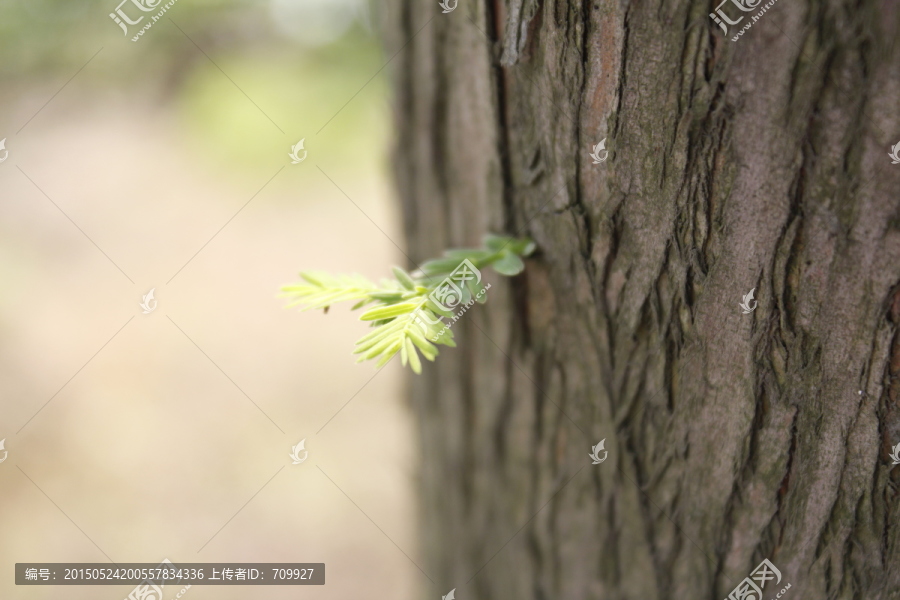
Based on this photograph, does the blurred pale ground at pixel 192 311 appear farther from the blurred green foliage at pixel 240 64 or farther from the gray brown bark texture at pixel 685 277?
the gray brown bark texture at pixel 685 277

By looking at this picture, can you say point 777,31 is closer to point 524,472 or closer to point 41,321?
point 524,472

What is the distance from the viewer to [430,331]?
31.5 inches

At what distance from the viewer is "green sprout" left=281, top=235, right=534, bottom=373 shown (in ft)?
2.55

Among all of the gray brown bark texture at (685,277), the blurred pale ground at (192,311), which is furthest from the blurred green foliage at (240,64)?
the gray brown bark texture at (685,277)

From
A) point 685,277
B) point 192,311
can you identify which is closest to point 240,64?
point 192,311

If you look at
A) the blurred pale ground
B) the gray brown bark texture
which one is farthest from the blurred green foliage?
the gray brown bark texture

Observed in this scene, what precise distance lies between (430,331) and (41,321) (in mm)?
3948

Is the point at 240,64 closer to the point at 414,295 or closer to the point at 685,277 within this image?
the point at 414,295

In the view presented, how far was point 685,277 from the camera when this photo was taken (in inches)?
34.9

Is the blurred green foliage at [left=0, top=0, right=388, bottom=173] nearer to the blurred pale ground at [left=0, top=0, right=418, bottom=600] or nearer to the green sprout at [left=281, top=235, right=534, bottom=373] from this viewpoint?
the blurred pale ground at [left=0, top=0, right=418, bottom=600]

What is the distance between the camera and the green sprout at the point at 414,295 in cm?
78

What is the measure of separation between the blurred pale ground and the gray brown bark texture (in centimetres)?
59

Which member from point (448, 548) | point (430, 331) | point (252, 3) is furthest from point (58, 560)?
point (252, 3)

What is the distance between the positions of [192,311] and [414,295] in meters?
3.32
